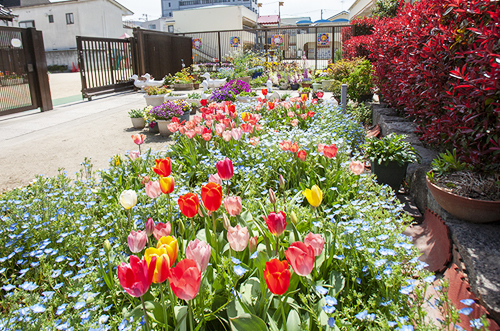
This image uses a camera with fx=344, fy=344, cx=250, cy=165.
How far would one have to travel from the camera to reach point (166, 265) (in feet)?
3.68

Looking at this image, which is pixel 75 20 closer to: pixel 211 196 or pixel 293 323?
pixel 211 196

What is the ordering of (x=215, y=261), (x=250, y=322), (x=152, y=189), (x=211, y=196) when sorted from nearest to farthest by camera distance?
(x=250, y=322) < (x=211, y=196) < (x=215, y=261) < (x=152, y=189)

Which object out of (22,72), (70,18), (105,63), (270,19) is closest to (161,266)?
(22,72)

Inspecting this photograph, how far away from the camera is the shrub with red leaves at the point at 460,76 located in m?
2.34

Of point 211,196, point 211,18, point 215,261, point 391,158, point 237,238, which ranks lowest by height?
point 215,261

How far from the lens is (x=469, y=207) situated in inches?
91.4

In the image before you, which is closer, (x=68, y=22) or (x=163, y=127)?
(x=163, y=127)

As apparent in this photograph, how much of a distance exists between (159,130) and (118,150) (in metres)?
1.22

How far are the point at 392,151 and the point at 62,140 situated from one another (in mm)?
6030

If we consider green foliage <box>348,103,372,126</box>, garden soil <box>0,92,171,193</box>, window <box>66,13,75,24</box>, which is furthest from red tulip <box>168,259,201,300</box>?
window <box>66,13,75,24</box>

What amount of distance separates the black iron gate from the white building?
28.6m

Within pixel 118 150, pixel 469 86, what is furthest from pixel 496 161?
pixel 118 150

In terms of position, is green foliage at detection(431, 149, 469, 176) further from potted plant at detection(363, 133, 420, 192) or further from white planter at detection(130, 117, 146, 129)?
white planter at detection(130, 117, 146, 129)

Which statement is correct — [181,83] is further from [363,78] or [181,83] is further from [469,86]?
[469,86]
